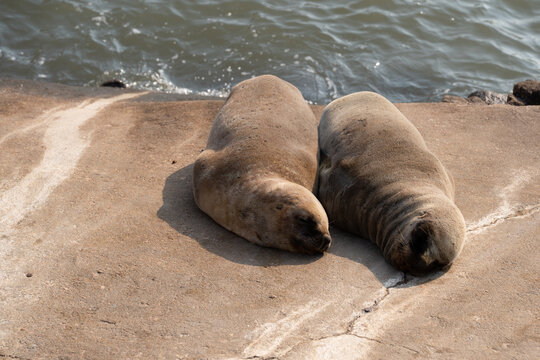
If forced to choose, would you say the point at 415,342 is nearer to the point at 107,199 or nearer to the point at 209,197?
the point at 209,197

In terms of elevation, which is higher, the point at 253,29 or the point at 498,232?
the point at 498,232

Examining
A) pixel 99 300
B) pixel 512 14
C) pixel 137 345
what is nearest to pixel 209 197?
pixel 99 300

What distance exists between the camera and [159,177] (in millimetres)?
6492

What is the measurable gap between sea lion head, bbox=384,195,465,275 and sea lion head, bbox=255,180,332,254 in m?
0.57

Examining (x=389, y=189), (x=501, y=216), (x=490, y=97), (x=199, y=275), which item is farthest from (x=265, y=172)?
(x=490, y=97)

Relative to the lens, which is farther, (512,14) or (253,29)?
(512,14)

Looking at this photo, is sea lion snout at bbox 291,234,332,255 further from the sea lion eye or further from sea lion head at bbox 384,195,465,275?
sea lion head at bbox 384,195,465,275

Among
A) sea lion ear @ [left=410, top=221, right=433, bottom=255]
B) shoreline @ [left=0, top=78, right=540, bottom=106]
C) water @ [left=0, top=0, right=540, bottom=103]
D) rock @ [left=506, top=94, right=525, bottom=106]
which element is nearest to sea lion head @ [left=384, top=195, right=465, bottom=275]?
sea lion ear @ [left=410, top=221, right=433, bottom=255]

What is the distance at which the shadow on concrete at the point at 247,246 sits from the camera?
498 centimetres

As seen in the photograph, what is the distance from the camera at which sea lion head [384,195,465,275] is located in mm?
4789

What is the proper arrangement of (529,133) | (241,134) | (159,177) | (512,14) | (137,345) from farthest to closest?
1. (512,14)
2. (529,133)
3. (159,177)
4. (241,134)
5. (137,345)

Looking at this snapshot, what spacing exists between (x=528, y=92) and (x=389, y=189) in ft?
18.1

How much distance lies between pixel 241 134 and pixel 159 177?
3.45 feet

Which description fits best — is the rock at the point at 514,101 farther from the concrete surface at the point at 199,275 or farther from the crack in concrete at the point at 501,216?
the crack in concrete at the point at 501,216
